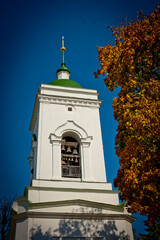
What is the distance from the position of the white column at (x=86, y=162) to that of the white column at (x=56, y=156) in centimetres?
122

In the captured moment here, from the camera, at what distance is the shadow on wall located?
37.3ft

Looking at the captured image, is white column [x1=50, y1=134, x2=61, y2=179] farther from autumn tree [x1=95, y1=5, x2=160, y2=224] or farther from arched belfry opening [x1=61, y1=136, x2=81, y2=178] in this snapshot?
autumn tree [x1=95, y1=5, x2=160, y2=224]

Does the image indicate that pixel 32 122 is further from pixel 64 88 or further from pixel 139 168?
pixel 139 168

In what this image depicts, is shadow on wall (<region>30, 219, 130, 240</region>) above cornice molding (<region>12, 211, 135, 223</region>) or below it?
below

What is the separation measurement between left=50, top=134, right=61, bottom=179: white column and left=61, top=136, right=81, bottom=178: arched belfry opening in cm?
36

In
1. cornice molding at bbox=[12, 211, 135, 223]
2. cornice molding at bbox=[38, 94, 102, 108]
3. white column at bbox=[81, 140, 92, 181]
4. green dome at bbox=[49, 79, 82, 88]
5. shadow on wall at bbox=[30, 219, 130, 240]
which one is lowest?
shadow on wall at bbox=[30, 219, 130, 240]

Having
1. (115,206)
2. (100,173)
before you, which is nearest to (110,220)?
(115,206)

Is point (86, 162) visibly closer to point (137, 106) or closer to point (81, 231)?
point (81, 231)

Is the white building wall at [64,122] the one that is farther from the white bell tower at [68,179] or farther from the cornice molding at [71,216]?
the cornice molding at [71,216]

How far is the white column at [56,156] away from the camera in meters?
13.6

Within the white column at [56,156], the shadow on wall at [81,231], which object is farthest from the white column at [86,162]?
the shadow on wall at [81,231]

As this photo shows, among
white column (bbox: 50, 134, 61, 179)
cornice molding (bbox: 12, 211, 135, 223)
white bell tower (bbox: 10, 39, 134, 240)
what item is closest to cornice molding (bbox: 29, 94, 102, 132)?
white bell tower (bbox: 10, 39, 134, 240)

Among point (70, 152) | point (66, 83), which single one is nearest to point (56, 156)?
point (70, 152)

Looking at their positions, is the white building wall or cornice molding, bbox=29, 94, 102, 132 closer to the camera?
the white building wall
